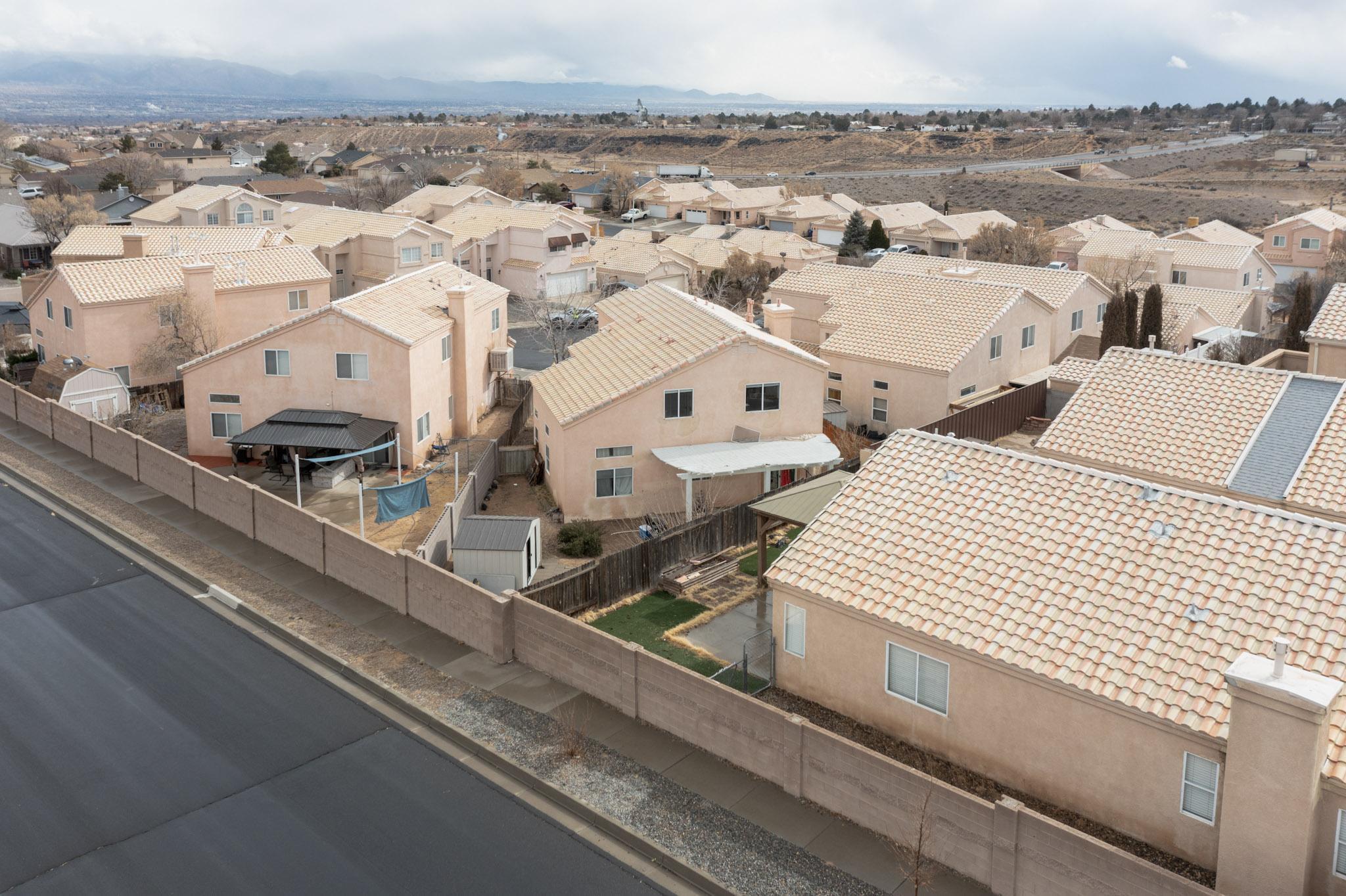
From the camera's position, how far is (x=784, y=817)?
708 inches

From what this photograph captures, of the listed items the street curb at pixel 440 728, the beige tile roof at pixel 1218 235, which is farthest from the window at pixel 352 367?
the beige tile roof at pixel 1218 235

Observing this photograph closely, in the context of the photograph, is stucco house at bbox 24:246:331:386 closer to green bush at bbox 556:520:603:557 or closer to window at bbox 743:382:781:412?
green bush at bbox 556:520:603:557

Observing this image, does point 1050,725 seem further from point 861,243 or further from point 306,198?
point 306,198

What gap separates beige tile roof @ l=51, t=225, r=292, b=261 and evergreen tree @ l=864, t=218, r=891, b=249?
184 ft

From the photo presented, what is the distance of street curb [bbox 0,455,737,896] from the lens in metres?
17.0

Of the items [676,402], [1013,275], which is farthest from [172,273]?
[1013,275]

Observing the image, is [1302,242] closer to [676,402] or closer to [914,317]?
[914,317]

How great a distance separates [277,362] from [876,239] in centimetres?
7324

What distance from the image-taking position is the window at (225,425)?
132 feet

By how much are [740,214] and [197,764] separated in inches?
4235

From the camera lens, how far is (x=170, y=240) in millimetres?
57500

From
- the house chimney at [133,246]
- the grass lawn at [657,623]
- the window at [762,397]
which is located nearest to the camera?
the grass lawn at [657,623]

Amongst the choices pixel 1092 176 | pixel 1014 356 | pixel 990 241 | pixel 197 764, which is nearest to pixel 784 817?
pixel 197 764

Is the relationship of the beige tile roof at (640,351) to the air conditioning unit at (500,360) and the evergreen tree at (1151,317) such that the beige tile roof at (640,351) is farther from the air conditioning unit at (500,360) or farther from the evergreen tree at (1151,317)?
the evergreen tree at (1151,317)
